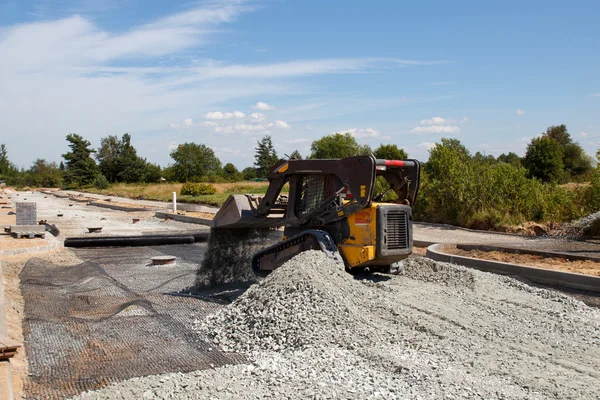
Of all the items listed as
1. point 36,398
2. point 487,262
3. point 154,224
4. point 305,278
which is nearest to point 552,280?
point 487,262

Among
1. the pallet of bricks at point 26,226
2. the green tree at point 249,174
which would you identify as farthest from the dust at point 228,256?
the green tree at point 249,174

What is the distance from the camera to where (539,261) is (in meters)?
12.1

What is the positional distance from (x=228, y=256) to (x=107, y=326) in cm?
325

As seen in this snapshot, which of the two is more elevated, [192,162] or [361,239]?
[192,162]

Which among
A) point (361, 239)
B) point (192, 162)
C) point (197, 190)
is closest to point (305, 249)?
point (361, 239)

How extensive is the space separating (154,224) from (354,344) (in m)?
18.8

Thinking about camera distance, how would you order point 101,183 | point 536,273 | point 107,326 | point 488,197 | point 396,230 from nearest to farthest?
point 107,326 → point 396,230 → point 536,273 → point 488,197 → point 101,183

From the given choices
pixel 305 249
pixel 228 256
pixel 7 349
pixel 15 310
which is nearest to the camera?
pixel 7 349

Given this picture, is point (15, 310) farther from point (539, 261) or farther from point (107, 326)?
point (539, 261)

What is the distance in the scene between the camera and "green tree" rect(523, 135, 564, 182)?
4742 centimetres

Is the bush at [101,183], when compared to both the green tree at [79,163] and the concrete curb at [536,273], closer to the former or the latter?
the green tree at [79,163]

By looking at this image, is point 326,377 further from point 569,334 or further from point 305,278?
point 569,334

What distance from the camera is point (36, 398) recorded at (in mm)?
4781

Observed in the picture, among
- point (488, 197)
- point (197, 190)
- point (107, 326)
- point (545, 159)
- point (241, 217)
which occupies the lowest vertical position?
point (107, 326)
